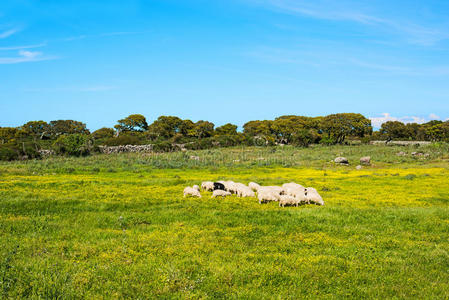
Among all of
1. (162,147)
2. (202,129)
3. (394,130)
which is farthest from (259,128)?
(394,130)

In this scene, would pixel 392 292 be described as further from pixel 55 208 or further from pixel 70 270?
pixel 55 208

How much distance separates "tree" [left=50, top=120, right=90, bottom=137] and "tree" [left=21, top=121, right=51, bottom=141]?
1508 millimetres

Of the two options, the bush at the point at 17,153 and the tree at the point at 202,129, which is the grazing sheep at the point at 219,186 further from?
the tree at the point at 202,129

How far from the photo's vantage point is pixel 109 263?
8.31 m

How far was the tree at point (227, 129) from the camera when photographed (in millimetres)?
110713

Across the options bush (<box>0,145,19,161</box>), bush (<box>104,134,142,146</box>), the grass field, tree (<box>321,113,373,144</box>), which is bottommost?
the grass field

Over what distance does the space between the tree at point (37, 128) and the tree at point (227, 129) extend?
54062 mm

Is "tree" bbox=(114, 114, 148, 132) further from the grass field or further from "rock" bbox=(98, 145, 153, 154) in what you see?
the grass field

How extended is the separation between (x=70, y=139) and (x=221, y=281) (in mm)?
54850

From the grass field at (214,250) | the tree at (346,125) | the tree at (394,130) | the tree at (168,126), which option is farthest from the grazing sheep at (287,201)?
the tree at (394,130)

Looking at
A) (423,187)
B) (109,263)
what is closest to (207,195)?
(109,263)

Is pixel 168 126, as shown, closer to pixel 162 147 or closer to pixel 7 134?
pixel 162 147

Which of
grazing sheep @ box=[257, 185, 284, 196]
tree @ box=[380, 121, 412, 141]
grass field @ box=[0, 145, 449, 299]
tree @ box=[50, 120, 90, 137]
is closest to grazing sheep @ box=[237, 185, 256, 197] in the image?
grazing sheep @ box=[257, 185, 284, 196]

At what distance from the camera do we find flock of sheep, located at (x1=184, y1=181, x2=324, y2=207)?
16.5 meters
